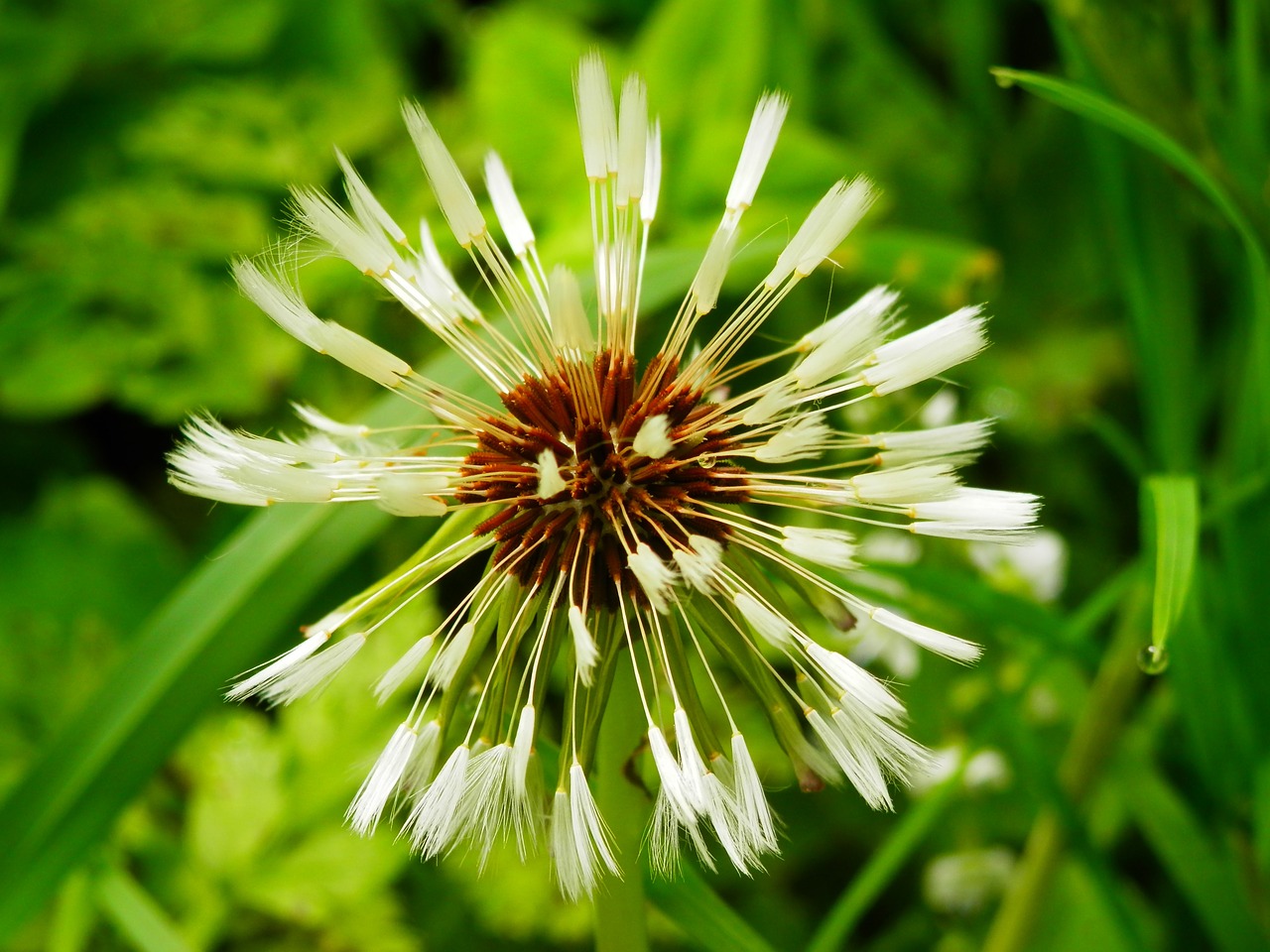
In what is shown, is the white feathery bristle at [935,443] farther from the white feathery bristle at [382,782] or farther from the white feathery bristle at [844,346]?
the white feathery bristle at [382,782]

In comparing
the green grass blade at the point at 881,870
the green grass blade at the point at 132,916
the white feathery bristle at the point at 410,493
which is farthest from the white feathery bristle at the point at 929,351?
the green grass blade at the point at 132,916

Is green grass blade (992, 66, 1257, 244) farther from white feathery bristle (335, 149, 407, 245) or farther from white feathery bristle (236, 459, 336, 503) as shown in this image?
white feathery bristle (236, 459, 336, 503)

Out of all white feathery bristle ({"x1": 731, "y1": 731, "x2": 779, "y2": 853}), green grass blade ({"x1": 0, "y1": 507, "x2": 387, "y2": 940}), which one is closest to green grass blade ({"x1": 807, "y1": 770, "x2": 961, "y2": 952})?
white feathery bristle ({"x1": 731, "y1": 731, "x2": 779, "y2": 853})

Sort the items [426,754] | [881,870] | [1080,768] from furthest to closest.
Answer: [1080,768]
[881,870]
[426,754]

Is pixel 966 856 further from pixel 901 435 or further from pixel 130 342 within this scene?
pixel 130 342

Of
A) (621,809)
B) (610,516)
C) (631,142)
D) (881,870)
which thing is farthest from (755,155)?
(881,870)

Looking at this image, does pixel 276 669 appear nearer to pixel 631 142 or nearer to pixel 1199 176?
pixel 631 142
